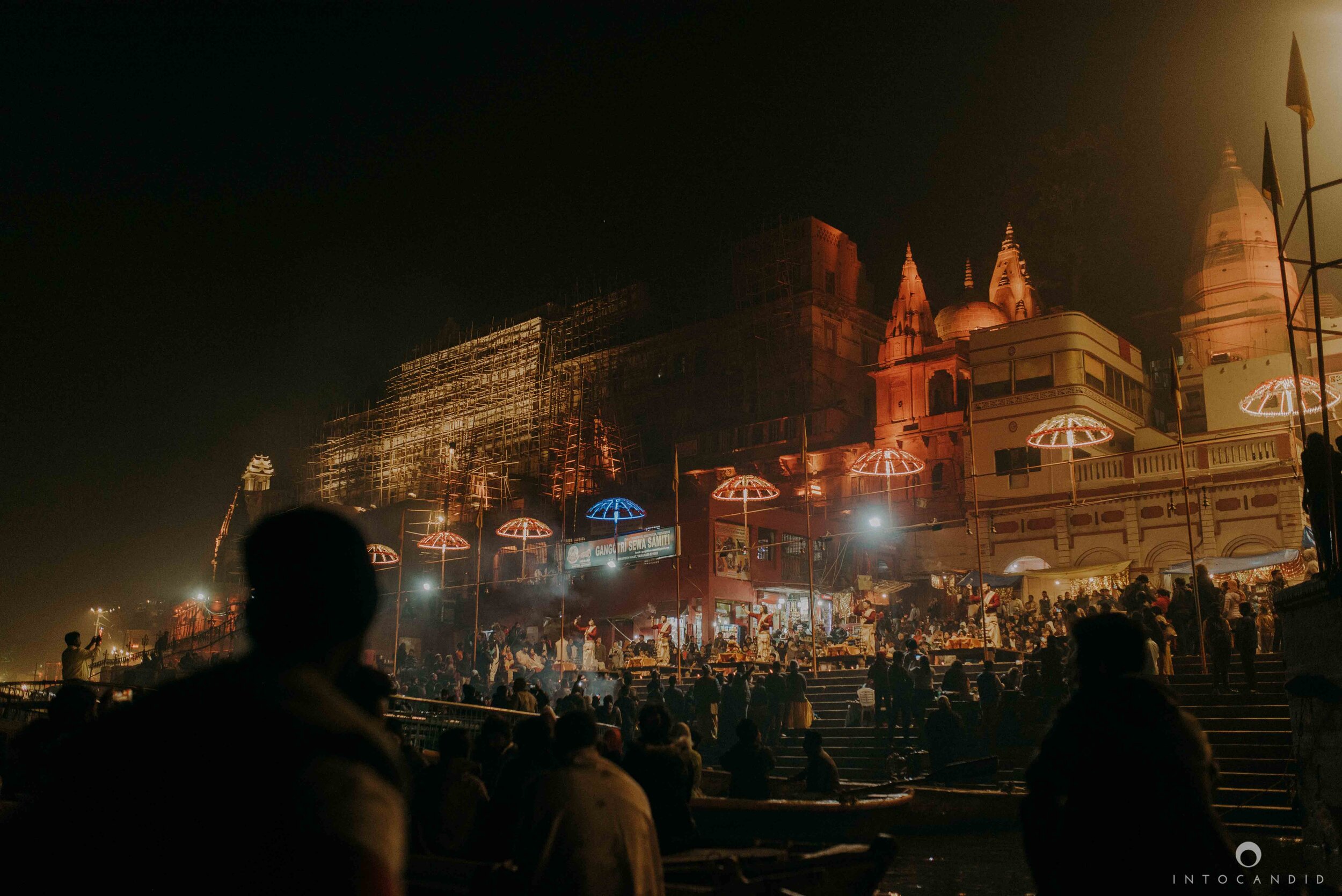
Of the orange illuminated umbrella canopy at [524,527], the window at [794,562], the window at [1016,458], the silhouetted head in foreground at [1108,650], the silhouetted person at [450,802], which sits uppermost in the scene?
the window at [1016,458]

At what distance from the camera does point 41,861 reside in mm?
1509

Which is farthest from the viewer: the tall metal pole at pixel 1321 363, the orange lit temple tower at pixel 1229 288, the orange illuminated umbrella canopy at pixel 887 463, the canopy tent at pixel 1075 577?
the orange lit temple tower at pixel 1229 288

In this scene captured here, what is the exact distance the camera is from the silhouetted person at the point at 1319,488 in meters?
9.01

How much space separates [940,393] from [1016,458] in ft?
28.5

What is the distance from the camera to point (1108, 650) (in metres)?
3.66

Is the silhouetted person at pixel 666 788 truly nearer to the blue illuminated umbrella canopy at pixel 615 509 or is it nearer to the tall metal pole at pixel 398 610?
the tall metal pole at pixel 398 610

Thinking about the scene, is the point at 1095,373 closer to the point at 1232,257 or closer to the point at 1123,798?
the point at 1232,257

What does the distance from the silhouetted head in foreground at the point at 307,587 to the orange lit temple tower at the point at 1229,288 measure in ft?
160

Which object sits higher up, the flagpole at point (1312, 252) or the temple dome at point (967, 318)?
the temple dome at point (967, 318)

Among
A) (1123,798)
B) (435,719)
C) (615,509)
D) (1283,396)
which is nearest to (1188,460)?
(1283,396)

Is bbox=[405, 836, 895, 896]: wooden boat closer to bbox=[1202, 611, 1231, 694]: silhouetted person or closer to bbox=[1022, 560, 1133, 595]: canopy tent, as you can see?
bbox=[1202, 611, 1231, 694]: silhouetted person

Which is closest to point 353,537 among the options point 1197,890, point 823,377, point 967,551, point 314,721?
point 314,721

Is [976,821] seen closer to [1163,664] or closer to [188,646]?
[1163,664]

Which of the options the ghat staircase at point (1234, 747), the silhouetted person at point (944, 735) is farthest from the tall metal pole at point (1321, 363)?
the silhouetted person at point (944, 735)
